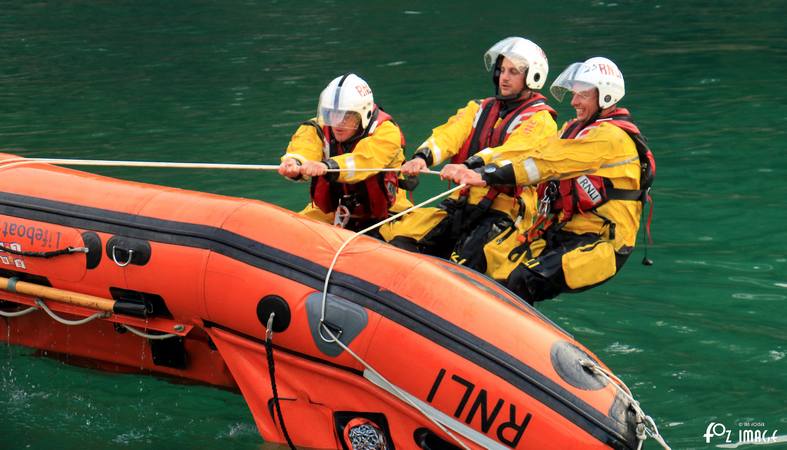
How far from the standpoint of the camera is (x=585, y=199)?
5.10 meters

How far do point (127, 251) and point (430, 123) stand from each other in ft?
20.6

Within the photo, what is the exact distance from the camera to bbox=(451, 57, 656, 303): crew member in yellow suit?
16.1 ft

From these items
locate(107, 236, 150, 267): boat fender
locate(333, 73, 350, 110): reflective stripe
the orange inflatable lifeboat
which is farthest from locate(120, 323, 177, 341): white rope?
locate(333, 73, 350, 110): reflective stripe

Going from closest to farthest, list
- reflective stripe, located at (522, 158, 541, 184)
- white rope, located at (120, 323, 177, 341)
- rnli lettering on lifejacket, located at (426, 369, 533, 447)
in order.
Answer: rnli lettering on lifejacket, located at (426, 369, 533, 447) → white rope, located at (120, 323, 177, 341) → reflective stripe, located at (522, 158, 541, 184)

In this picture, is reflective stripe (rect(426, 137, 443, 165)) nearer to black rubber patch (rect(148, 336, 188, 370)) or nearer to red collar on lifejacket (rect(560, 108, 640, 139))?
red collar on lifejacket (rect(560, 108, 640, 139))

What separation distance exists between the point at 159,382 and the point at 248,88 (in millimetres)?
7642

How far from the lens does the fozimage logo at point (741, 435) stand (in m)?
4.64

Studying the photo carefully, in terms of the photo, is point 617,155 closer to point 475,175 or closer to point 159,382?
point 475,175

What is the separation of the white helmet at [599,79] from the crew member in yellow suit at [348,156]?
886 mm

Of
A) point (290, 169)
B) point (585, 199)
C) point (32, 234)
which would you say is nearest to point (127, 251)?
point (32, 234)

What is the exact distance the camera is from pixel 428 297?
166 inches

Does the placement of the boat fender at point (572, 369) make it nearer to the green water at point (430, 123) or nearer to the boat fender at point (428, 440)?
the boat fender at point (428, 440)

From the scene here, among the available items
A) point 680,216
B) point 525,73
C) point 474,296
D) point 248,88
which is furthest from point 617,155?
point 248,88

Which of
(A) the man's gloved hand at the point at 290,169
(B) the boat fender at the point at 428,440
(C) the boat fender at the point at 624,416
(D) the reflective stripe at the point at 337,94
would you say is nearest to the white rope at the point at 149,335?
(A) the man's gloved hand at the point at 290,169
